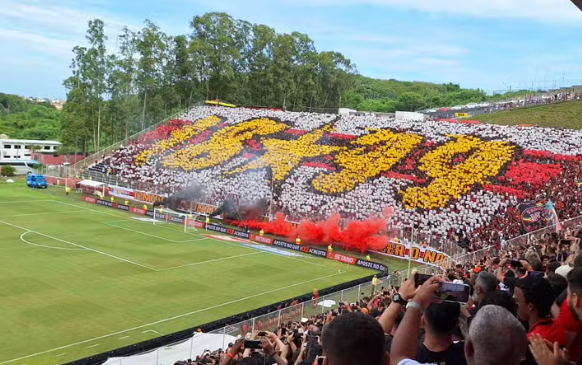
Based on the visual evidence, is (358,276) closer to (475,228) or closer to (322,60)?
(475,228)

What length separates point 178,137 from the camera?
218ft

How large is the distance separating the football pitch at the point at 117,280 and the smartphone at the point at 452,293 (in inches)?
692

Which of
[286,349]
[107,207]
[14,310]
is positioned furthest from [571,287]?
[107,207]

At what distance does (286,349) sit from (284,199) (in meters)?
39.5

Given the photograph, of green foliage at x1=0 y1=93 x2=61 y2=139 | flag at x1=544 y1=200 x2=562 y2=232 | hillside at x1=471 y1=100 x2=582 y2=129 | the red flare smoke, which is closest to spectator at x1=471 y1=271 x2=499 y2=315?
flag at x1=544 y1=200 x2=562 y2=232

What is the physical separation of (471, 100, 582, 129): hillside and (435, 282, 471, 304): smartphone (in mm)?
58474

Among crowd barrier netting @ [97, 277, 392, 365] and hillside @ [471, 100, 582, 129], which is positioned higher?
hillside @ [471, 100, 582, 129]

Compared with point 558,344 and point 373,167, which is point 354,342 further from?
point 373,167

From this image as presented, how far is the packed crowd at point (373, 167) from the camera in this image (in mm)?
39438

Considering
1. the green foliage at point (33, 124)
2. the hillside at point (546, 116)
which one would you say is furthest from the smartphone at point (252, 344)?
the green foliage at point (33, 124)

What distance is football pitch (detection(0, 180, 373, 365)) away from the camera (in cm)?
2175

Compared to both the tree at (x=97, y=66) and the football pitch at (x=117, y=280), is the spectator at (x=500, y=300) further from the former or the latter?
the tree at (x=97, y=66)

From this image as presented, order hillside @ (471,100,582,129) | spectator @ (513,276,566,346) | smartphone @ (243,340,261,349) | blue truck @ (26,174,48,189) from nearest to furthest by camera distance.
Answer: spectator @ (513,276,566,346) → smartphone @ (243,340,261,349) → hillside @ (471,100,582,129) → blue truck @ (26,174,48,189)

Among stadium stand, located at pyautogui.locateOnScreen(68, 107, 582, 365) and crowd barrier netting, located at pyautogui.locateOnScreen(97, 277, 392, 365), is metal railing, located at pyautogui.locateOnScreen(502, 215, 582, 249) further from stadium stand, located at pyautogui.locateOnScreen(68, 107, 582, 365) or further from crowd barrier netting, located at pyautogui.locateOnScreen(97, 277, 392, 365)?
crowd barrier netting, located at pyautogui.locateOnScreen(97, 277, 392, 365)
